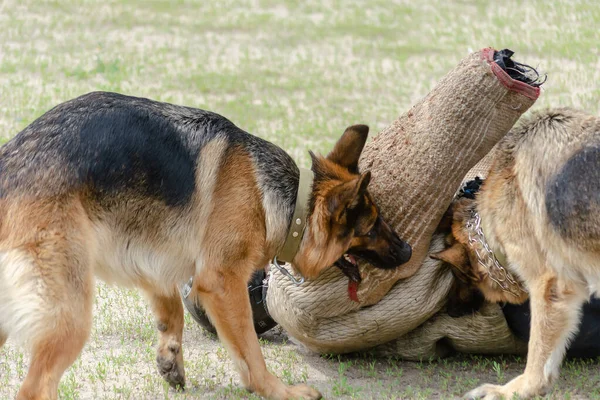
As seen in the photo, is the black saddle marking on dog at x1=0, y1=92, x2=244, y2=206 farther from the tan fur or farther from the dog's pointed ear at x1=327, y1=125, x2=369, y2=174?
the dog's pointed ear at x1=327, y1=125, x2=369, y2=174

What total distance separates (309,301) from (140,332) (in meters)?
1.29

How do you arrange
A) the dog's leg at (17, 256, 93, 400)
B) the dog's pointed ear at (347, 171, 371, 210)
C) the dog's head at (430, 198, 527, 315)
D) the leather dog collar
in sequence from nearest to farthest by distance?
the dog's leg at (17, 256, 93, 400) → the dog's pointed ear at (347, 171, 371, 210) → the leather dog collar → the dog's head at (430, 198, 527, 315)

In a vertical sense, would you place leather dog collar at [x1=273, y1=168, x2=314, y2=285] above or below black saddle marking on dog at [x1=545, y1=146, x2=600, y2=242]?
below

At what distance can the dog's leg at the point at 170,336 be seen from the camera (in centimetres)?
477

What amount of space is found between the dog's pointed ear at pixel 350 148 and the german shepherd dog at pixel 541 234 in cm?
72

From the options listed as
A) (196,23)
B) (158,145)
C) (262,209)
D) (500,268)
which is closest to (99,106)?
(158,145)

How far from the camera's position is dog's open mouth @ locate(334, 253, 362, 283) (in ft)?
15.5

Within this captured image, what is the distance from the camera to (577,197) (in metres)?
4.30

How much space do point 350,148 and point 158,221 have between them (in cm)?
113

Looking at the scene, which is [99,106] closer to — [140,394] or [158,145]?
[158,145]

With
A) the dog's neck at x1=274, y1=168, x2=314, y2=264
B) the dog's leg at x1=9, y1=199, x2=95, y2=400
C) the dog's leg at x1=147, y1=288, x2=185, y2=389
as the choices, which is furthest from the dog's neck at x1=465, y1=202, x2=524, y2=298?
the dog's leg at x1=9, y1=199, x2=95, y2=400

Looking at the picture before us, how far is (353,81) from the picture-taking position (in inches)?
451

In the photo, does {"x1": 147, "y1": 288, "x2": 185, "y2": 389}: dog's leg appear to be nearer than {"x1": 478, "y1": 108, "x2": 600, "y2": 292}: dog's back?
No

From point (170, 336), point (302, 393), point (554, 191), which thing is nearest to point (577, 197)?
point (554, 191)
